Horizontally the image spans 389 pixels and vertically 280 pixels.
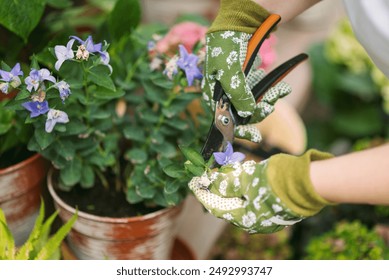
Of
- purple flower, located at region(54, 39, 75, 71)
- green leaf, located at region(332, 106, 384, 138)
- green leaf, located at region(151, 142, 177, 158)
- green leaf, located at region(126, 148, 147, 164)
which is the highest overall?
purple flower, located at region(54, 39, 75, 71)

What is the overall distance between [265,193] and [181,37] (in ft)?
1.63

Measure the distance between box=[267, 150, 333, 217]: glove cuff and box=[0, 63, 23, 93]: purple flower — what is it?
339mm

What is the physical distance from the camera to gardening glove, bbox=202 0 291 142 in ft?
2.41

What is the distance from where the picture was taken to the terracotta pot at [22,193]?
865 mm

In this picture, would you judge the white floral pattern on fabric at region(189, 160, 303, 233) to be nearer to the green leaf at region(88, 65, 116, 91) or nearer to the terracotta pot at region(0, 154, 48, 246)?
the green leaf at region(88, 65, 116, 91)

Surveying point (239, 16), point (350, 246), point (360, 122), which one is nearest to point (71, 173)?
point (239, 16)

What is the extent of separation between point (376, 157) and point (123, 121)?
47 cm

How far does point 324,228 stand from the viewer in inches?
49.9

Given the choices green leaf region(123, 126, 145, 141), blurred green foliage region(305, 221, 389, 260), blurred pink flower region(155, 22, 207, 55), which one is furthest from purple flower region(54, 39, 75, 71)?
blurred green foliage region(305, 221, 389, 260)

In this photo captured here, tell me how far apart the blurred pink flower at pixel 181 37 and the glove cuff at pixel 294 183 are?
17.7 inches

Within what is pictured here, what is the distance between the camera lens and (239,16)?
2.49 feet

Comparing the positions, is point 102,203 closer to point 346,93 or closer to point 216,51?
point 216,51

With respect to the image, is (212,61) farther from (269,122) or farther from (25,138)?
(269,122)
